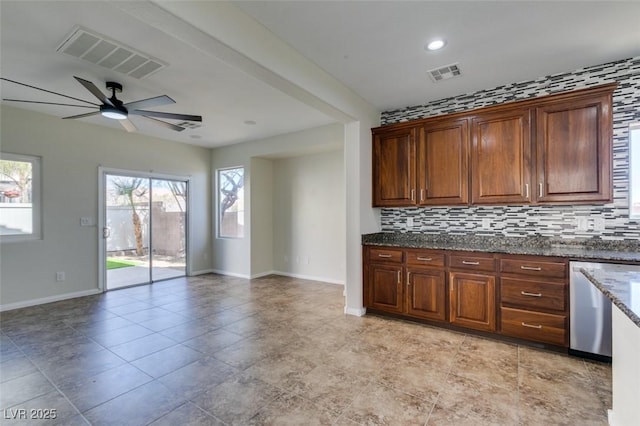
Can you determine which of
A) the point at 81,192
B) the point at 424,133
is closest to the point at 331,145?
the point at 424,133

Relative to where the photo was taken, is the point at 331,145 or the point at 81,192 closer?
the point at 81,192

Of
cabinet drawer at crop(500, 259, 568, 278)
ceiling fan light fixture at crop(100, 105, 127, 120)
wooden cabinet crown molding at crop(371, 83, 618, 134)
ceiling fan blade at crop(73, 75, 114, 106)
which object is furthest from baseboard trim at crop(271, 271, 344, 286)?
ceiling fan blade at crop(73, 75, 114, 106)

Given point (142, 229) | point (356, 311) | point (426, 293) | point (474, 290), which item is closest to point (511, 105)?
point (474, 290)

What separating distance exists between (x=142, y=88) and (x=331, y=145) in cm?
274

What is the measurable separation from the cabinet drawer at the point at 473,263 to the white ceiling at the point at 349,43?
1.87 meters

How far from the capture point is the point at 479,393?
2059 millimetres

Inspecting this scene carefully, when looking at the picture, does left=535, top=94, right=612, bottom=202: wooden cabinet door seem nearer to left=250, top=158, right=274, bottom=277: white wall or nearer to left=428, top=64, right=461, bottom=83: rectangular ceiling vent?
left=428, top=64, right=461, bottom=83: rectangular ceiling vent

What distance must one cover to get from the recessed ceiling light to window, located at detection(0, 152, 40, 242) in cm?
526

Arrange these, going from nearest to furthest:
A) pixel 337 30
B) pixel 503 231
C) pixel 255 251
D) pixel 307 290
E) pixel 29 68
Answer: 1. pixel 337 30
2. pixel 29 68
3. pixel 503 231
4. pixel 307 290
5. pixel 255 251

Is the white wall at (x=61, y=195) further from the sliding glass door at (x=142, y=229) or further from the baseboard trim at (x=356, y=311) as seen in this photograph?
the baseboard trim at (x=356, y=311)

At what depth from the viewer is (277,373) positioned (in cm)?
234

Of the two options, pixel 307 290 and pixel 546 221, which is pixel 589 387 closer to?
pixel 546 221

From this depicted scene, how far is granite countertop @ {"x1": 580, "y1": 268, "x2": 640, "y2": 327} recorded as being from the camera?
1096 mm

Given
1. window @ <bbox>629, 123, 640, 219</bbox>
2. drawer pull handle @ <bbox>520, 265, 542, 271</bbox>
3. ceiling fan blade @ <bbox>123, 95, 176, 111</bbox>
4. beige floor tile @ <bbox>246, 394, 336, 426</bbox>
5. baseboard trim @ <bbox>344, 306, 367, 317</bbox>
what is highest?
ceiling fan blade @ <bbox>123, 95, 176, 111</bbox>
